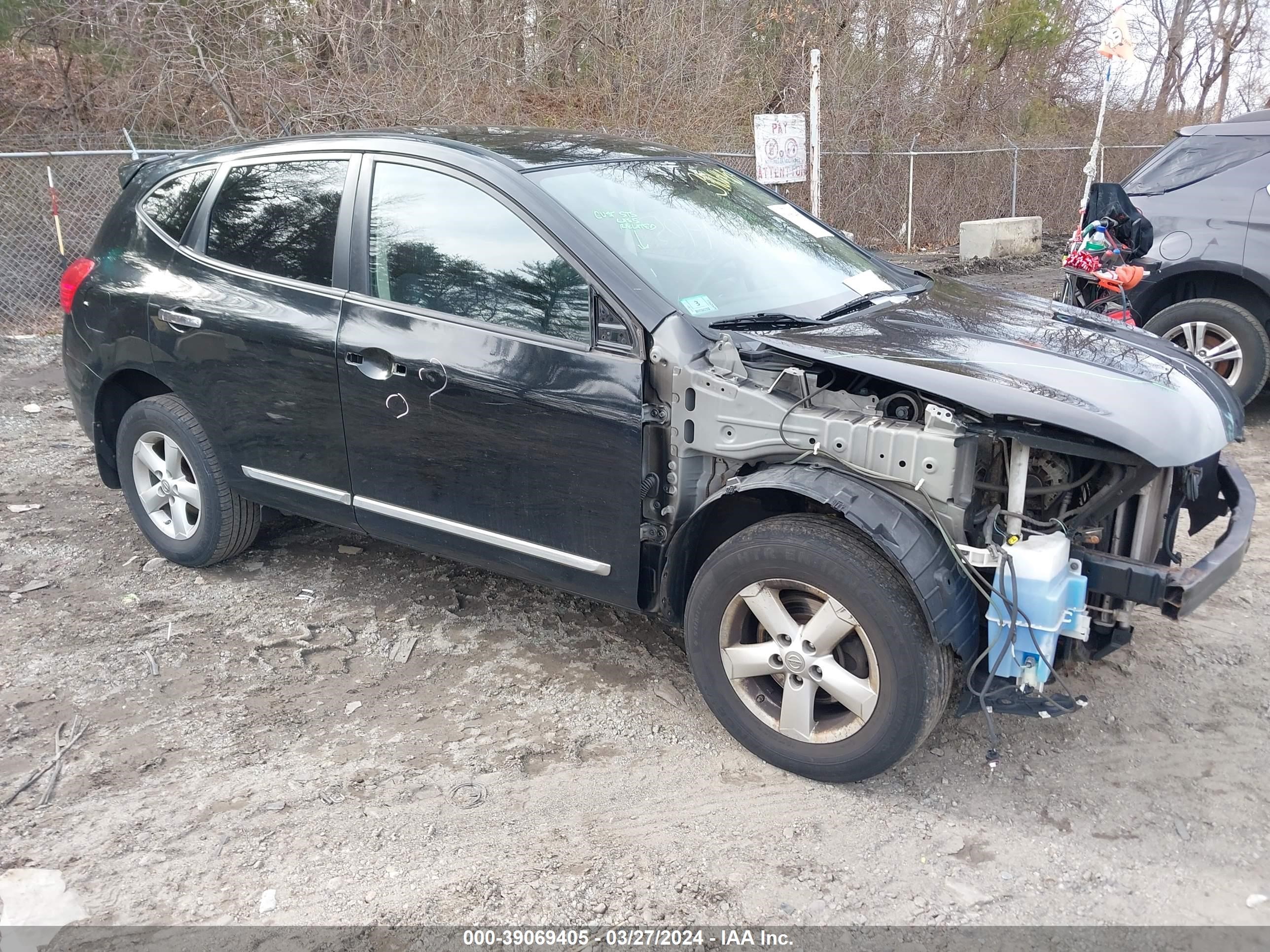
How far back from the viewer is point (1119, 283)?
21.5 ft

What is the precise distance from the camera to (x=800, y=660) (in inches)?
119

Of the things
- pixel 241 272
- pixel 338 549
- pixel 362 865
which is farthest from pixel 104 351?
pixel 362 865

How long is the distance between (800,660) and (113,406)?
141 inches

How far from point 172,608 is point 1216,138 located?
7.31 metres

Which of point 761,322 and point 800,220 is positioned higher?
point 800,220

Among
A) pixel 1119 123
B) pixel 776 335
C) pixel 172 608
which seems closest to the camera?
pixel 776 335

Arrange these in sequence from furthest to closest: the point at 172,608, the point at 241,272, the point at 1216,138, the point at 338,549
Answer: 1. the point at 1216,138
2. the point at 338,549
3. the point at 172,608
4. the point at 241,272

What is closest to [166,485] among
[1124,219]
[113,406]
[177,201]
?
[113,406]

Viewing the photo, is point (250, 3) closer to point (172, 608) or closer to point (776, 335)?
point (172, 608)

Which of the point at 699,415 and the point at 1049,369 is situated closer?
the point at 1049,369

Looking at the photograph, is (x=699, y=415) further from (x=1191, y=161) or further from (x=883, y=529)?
(x=1191, y=161)

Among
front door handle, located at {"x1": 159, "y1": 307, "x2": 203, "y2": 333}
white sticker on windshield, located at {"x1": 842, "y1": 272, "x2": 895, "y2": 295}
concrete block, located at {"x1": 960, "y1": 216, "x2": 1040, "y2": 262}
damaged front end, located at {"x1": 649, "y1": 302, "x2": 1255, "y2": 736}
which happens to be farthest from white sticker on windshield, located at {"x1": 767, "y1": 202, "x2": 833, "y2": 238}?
concrete block, located at {"x1": 960, "y1": 216, "x2": 1040, "y2": 262}

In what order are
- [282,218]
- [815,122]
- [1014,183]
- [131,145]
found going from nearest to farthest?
[282,218]
[815,122]
[131,145]
[1014,183]

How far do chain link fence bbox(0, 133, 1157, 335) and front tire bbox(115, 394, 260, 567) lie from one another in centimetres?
616
